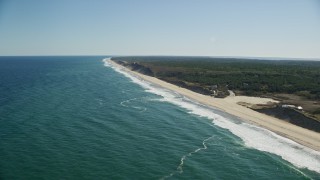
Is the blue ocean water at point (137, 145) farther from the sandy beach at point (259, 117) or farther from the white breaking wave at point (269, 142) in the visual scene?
the sandy beach at point (259, 117)

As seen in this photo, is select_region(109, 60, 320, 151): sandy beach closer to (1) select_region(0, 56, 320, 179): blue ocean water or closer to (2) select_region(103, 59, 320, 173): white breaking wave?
(2) select_region(103, 59, 320, 173): white breaking wave

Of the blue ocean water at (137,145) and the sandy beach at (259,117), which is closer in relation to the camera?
the blue ocean water at (137,145)

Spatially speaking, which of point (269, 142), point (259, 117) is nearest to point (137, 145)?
point (269, 142)

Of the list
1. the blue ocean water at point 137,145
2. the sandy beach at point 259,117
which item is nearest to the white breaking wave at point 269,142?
the blue ocean water at point 137,145

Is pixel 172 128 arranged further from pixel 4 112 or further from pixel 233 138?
pixel 4 112

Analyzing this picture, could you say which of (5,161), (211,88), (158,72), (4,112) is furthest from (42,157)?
(158,72)
